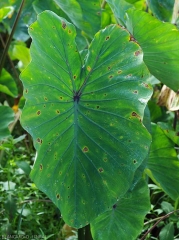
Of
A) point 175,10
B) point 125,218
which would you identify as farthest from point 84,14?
point 125,218

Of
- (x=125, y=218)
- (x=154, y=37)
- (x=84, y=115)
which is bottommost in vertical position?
(x=125, y=218)

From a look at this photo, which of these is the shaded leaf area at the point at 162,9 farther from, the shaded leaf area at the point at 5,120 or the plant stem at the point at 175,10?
the shaded leaf area at the point at 5,120

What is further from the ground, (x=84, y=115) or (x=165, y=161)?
(x=84, y=115)

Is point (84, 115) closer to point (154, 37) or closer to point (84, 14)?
point (154, 37)

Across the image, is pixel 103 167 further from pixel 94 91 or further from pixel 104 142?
pixel 94 91

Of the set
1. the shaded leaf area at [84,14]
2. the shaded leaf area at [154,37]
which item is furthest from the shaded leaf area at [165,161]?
the shaded leaf area at [84,14]

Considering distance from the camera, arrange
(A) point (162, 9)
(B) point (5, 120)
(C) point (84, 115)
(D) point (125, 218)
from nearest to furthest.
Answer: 1. (C) point (84, 115)
2. (D) point (125, 218)
3. (A) point (162, 9)
4. (B) point (5, 120)

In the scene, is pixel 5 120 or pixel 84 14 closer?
pixel 84 14

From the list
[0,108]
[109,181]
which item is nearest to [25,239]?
[0,108]
